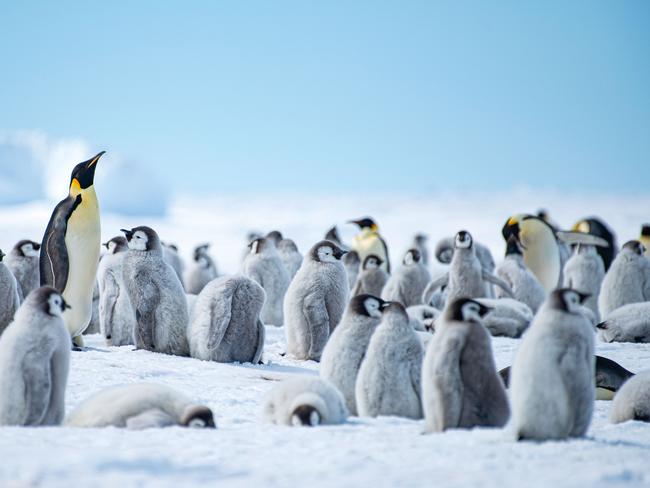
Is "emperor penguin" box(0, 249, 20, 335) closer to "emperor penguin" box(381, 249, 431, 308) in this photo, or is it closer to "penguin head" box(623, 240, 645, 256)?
"emperor penguin" box(381, 249, 431, 308)

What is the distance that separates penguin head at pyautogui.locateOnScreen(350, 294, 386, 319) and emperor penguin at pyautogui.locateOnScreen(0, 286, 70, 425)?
1.74 meters

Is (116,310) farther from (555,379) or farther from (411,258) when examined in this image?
(411,258)

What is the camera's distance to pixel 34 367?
4371 mm

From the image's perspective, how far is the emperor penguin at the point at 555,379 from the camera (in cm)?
407

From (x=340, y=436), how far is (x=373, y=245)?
39.5 feet

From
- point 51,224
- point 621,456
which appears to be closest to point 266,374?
point 51,224

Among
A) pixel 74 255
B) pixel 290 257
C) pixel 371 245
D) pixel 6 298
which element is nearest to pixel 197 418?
pixel 6 298

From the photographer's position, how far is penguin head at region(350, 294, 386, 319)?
5570 millimetres

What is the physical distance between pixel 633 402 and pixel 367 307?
1.58 m

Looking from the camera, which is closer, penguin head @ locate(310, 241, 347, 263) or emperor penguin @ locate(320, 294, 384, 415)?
emperor penguin @ locate(320, 294, 384, 415)

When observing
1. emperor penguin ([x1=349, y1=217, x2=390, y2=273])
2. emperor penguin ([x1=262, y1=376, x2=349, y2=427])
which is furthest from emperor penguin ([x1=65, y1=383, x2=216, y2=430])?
emperor penguin ([x1=349, y1=217, x2=390, y2=273])

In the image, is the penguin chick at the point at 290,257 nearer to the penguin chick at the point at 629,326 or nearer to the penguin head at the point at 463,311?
the penguin chick at the point at 629,326

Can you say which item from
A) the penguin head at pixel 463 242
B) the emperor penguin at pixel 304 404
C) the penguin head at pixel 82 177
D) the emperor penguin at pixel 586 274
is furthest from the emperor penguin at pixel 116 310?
the emperor penguin at pixel 586 274

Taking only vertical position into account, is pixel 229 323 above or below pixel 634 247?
below
